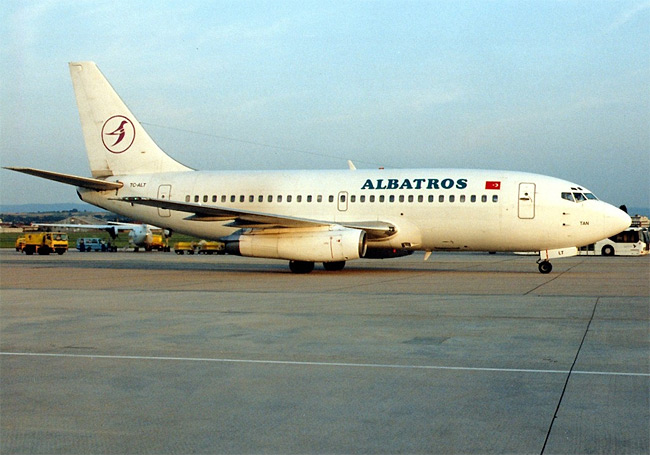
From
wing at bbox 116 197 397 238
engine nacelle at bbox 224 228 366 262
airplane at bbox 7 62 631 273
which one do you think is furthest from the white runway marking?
engine nacelle at bbox 224 228 366 262

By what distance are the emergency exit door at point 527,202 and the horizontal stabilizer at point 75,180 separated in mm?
15195

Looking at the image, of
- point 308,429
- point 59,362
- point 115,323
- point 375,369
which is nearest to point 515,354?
point 375,369

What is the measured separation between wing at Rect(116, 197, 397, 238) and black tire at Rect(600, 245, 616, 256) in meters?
33.0

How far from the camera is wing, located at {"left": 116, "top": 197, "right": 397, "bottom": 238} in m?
23.8

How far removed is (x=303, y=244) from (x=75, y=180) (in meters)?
9.69

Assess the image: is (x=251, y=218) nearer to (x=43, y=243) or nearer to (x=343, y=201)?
(x=343, y=201)

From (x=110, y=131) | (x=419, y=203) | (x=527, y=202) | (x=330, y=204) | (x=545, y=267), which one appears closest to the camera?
(x=527, y=202)

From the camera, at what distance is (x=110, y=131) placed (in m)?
29.2

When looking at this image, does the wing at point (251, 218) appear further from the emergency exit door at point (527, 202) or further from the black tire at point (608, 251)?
the black tire at point (608, 251)

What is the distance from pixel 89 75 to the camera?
29219 millimetres

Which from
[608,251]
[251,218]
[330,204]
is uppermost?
[330,204]

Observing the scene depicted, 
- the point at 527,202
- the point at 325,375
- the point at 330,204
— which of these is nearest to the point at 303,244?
the point at 330,204

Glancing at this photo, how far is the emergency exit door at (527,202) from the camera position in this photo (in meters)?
23.9

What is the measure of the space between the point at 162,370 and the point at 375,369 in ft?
7.54
